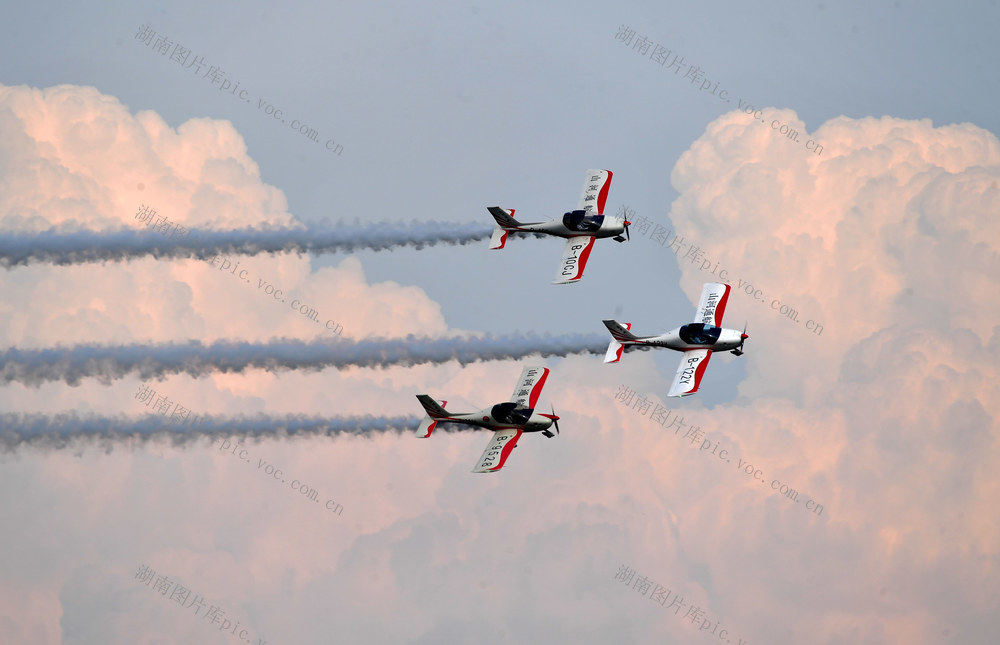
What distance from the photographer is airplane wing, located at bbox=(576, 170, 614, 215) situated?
105 meters

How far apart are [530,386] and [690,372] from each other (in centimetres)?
957

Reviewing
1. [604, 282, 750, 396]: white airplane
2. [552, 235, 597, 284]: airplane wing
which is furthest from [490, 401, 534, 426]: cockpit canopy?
[552, 235, 597, 284]: airplane wing

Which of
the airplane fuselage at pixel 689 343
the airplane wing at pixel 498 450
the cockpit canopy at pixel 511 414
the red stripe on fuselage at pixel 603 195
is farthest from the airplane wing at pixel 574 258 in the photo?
the airplane wing at pixel 498 450

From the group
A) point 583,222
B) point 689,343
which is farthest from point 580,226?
point 689,343

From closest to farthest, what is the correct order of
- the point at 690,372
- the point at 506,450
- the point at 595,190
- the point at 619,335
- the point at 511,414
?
the point at 506,450 < the point at 511,414 < the point at 690,372 < the point at 619,335 < the point at 595,190

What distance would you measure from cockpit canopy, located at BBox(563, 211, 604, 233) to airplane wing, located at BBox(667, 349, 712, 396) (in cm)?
996

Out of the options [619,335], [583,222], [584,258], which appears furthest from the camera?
[583,222]

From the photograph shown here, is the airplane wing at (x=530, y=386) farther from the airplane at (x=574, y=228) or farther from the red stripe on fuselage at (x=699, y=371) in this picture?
the red stripe on fuselage at (x=699, y=371)

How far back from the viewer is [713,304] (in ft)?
335

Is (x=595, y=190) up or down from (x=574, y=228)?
up

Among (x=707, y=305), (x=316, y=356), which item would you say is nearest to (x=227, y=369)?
(x=316, y=356)

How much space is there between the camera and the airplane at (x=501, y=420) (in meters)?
96.5

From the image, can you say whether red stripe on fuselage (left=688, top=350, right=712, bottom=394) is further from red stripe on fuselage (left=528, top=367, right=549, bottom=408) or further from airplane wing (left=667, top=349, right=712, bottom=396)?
red stripe on fuselage (left=528, top=367, right=549, bottom=408)

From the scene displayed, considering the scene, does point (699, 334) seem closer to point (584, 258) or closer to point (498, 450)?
point (584, 258)
